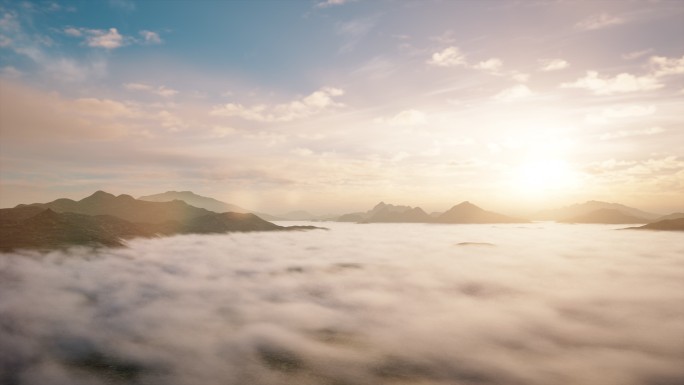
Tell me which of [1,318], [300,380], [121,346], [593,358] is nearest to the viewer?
[300,380]

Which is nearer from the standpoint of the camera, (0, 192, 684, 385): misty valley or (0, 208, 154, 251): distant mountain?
(0, 192, 684, 385): misty valley

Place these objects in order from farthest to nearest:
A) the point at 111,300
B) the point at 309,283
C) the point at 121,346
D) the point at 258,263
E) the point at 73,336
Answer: the point at 258,263 → the point at 309,283 → the point at 111,300 → the point at 73,336 → the point at 121,346

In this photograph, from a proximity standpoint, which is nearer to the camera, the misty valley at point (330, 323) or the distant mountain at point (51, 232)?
the misty valley at point (330, 323)

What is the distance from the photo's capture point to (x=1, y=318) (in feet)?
238

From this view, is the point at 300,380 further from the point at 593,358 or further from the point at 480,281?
the point at 480,281

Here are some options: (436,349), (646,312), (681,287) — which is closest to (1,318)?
(436,349)

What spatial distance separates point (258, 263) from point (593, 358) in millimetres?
139555

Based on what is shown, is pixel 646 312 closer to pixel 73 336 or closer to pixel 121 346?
pixel 121 346

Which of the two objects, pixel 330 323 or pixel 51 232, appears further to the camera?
pixel 51 232

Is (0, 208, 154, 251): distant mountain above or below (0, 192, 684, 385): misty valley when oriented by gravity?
above

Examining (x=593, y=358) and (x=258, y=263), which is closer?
(x=593, y=358)

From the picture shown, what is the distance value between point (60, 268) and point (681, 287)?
701ft

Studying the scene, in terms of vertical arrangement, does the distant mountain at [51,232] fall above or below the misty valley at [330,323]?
above

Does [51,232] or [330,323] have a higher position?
[51,232]
